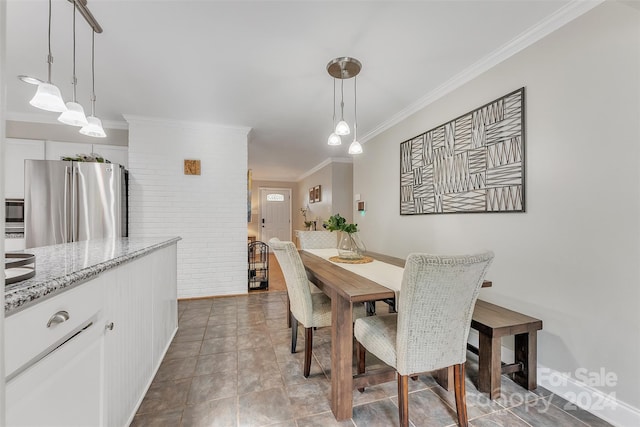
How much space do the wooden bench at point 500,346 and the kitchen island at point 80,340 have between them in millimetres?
1966

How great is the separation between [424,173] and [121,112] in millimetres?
3718

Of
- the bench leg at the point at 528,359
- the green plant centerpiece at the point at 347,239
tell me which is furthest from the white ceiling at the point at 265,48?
the bench leg at the point at 528,359

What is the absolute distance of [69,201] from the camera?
2.95 m

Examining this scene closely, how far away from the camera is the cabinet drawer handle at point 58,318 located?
74 centimetres

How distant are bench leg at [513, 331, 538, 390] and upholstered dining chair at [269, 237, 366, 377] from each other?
107 cm

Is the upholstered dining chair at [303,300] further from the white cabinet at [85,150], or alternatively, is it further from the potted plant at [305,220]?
the potted plant at [305,220]

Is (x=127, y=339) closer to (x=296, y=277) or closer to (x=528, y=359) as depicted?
(x=296, y=277)

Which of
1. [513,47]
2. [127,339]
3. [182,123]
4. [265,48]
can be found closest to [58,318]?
[127,339]

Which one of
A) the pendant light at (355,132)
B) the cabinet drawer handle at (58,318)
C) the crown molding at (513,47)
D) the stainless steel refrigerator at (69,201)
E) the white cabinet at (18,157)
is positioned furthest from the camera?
the white cabinet at (18,157)

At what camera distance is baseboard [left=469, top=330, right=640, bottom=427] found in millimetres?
1418

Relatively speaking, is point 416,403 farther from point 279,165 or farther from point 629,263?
point 279,165

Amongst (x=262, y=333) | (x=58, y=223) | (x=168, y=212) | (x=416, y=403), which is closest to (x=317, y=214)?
(x=168, y=212)

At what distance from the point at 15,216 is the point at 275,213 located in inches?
229

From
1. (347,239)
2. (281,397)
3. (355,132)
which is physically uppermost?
(355,132)
